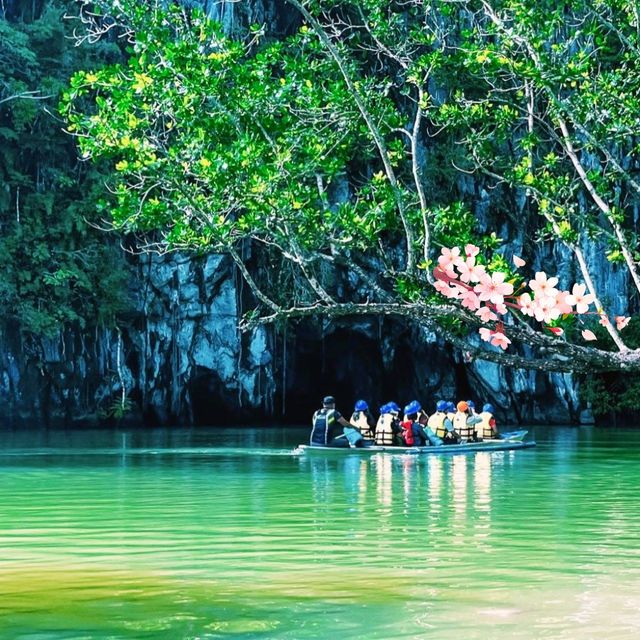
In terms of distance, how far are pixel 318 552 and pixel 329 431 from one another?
13.4 metres

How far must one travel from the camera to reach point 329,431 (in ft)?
73.2

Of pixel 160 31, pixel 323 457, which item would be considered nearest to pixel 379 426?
pixel 323 457

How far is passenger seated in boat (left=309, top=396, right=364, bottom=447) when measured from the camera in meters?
22.2

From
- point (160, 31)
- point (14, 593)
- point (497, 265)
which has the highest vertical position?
point (160, 31)

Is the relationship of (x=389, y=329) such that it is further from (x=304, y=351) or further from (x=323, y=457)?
(x=323, y=457)

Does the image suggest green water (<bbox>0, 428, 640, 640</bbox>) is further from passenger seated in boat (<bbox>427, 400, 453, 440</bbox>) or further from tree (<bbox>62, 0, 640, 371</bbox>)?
passenger seated in boat (<bbox>427, 400, 453, 440</bbox>)

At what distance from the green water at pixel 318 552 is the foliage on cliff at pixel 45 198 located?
41.9ft

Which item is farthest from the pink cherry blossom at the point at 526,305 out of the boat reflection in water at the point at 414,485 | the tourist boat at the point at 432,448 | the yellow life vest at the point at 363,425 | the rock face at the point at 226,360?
the rock face at the point at 226,360

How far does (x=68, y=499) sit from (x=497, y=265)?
16.5 feet

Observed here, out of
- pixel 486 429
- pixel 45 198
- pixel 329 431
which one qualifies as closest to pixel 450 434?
pixel 486 429

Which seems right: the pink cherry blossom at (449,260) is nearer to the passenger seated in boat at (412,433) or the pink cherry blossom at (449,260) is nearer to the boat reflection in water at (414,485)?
the boat reflection in water at (414,485)

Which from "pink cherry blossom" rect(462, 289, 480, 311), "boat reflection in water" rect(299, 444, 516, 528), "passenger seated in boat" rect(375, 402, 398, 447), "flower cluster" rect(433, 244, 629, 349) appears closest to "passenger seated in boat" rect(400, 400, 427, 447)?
"passenger seated in boat" rect(375, 402, 398, 447)

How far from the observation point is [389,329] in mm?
36156

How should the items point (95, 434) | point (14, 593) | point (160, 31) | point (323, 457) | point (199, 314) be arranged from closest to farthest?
point (14, 593)
point (160, 31)
point (323, 457)
point (95, 434)
point (199, 314)
